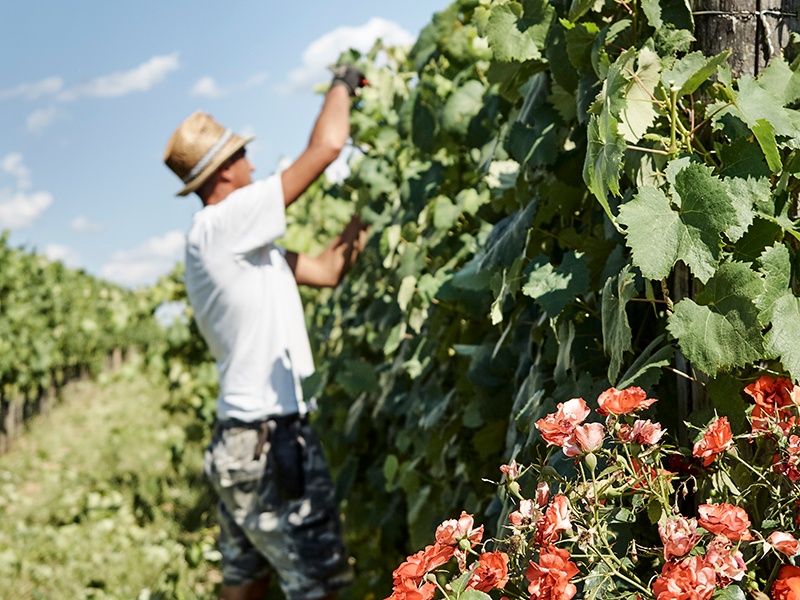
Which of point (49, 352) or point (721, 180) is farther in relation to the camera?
point (49, 352)

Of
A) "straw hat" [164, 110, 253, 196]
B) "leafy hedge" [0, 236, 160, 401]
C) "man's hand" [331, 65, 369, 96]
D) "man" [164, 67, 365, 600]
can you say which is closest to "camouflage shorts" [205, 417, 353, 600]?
"man" [164, 67, 365, 600]

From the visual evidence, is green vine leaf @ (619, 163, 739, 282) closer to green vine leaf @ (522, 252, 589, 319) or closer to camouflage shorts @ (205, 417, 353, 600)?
green vine leaf @ (522, 252, 589, 319)

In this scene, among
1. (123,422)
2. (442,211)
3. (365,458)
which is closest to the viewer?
(442,211)

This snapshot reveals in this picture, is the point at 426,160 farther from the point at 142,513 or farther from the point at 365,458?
the point at 142,513

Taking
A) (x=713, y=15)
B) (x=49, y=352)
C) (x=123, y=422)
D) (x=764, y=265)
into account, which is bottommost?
(x=123, y=422)

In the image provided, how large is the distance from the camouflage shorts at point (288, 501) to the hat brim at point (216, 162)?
95 centimetres

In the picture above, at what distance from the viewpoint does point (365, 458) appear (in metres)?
4.11

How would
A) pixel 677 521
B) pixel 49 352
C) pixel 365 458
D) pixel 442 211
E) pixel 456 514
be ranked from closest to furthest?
pixel 677 521 → pixel 456 514 → pixel 442 211 → pixel 365 458 → pixel 49 352

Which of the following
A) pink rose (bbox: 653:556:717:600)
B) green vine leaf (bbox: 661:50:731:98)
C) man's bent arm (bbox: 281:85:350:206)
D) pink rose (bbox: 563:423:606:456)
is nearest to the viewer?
pink rose (bbox: 653:556:717:600)

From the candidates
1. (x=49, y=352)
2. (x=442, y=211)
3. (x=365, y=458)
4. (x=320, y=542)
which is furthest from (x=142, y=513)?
(x=49, y=352)

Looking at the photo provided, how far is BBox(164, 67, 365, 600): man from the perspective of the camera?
3.29 m

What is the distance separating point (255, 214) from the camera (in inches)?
129

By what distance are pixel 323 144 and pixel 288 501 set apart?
133 cm

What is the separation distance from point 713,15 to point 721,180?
30 centimetres
